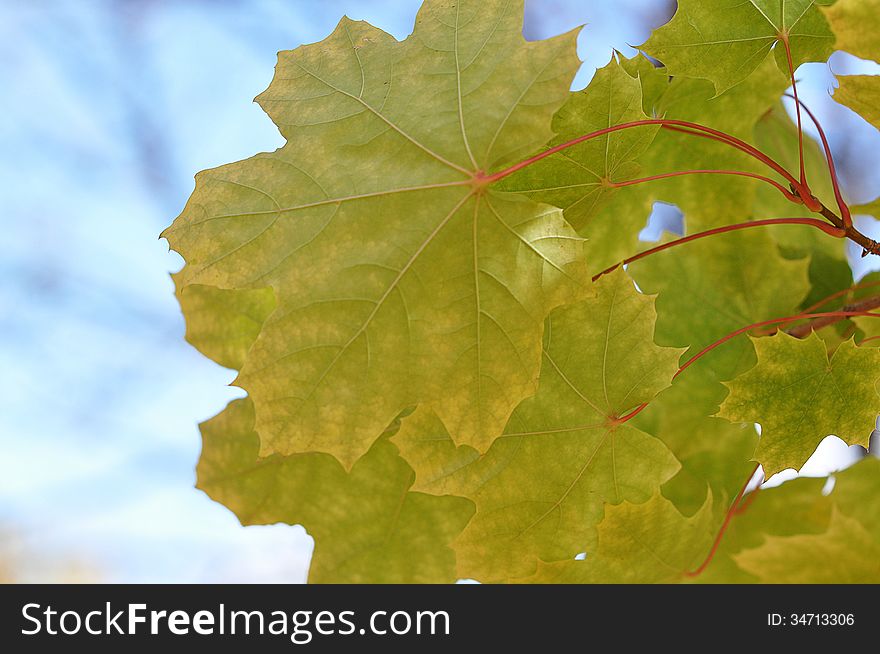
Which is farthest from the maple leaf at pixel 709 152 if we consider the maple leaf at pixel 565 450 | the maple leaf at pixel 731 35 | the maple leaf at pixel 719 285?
the maple leaf at pixel 565 450

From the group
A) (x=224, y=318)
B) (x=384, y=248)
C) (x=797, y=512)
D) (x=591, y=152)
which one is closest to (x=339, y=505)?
(x=224, y=318)

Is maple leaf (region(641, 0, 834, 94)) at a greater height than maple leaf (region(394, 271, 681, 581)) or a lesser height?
greater

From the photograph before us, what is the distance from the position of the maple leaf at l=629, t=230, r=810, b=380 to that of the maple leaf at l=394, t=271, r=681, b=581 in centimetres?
26

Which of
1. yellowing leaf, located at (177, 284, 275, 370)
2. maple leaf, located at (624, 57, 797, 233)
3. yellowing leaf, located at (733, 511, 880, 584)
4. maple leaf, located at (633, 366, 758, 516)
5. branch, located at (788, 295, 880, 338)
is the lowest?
yellowing leaf, located at (733, 511, 880, 584)

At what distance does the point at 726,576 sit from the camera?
101 centimetres

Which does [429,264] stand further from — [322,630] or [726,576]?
[726,576]

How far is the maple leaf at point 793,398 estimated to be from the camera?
0.72m

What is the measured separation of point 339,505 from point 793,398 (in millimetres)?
502

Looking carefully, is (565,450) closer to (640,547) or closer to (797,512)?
(640,547)

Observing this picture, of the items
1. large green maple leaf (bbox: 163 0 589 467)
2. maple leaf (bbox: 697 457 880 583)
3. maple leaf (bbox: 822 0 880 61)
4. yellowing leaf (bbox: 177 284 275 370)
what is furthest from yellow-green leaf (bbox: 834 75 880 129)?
yellowing leaf (bbox: 177 284 275 370)

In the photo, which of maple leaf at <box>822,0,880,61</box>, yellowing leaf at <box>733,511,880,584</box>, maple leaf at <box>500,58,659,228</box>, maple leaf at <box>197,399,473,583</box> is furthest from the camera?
maple leaf at <box>197,399,473,583</box>

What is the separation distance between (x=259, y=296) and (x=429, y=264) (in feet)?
1.19

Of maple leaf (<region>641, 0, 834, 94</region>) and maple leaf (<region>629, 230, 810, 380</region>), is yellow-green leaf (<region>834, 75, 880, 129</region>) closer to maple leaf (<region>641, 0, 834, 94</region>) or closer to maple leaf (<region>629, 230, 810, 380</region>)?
maple leaf (<region>641, 0, 834, 94</region>)

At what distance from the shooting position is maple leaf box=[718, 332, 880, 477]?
0.72 meters
